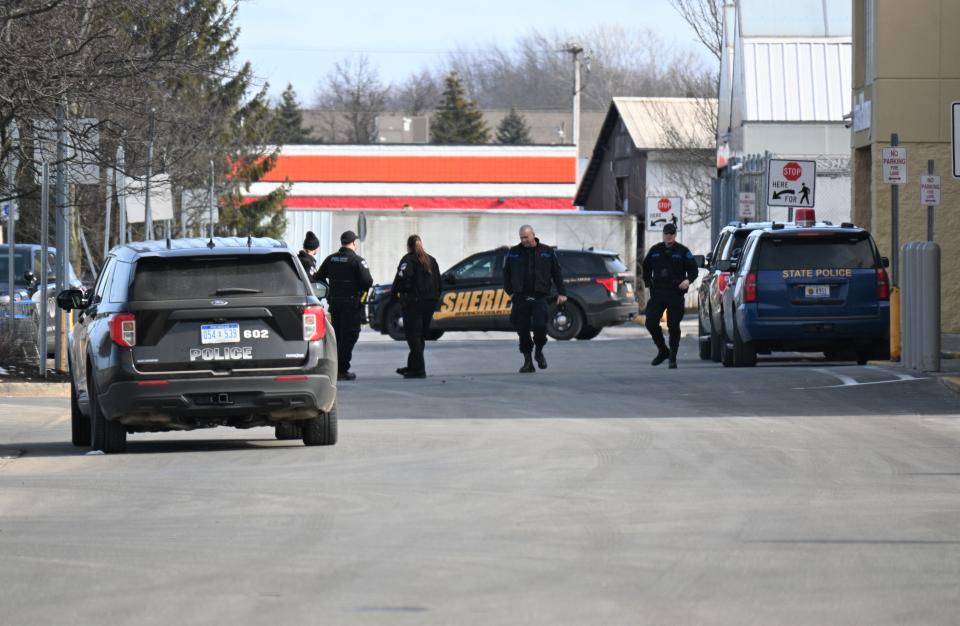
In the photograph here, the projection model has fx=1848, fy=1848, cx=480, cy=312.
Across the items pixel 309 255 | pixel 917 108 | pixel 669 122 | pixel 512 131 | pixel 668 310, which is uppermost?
pixel 512 131

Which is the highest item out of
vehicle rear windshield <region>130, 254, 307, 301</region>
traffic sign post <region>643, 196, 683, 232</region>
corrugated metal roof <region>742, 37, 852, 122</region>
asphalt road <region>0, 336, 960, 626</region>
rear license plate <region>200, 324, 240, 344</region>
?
corrugated metal roof <region>742, 37, 852, 122</region>

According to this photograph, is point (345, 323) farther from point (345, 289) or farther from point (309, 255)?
point (309, 255)

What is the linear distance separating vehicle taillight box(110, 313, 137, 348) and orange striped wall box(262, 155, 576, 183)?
71.6 m

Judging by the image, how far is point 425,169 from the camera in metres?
87.1

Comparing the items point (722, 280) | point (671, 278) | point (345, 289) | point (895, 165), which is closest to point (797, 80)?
point (895, 165)

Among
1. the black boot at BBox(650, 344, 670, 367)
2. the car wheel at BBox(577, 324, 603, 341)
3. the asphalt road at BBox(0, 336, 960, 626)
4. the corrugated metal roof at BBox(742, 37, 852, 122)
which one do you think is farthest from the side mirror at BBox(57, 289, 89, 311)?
the corrugated metal roof at BBox(742, 37, 852, 122)

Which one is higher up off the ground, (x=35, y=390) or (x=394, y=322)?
(x=394, y=322)

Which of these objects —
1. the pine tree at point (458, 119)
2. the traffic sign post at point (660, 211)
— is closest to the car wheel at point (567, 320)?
the traffic sign post at point (660, 211)

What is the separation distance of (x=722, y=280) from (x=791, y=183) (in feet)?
24.1

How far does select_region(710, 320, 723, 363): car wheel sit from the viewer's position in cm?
2493

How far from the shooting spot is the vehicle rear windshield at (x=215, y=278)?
43.2 ft

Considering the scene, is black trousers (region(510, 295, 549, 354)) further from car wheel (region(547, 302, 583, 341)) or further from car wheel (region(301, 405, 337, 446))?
car wheel (region(547, 302, 583, 341))

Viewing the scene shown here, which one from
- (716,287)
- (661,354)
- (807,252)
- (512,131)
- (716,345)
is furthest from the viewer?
(512,131)

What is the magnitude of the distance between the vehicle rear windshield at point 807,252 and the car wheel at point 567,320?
11.5 meters
